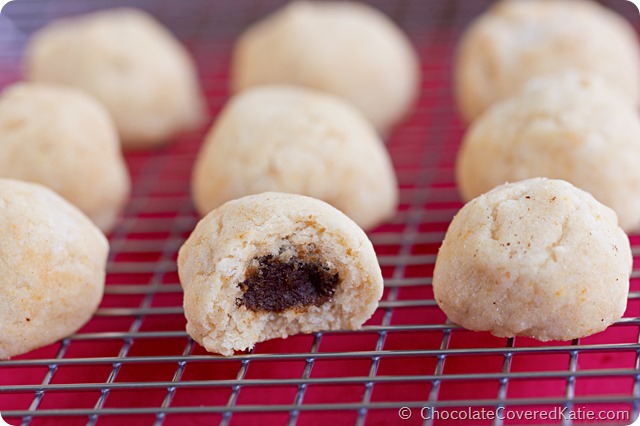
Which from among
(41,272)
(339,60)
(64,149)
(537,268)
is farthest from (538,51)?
(41,272)

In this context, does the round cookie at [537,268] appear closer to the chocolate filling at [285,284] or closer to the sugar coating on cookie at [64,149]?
the chocolate filling at [285,284]

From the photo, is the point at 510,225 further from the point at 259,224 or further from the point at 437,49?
the point at 437,49

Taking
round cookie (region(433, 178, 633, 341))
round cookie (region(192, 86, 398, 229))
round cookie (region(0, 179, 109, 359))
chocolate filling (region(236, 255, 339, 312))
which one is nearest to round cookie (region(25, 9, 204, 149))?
round cookie (region(192, 86, 398, 229))

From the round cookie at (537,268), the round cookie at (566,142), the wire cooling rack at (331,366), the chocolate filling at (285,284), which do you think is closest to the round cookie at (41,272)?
the wire cooling rack at (331,366)

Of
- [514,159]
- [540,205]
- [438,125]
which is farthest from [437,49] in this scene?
[540,205]

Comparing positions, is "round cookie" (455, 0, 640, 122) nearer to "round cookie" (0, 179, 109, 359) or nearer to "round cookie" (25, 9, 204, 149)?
"round cookie" (25, 9, 204, 149)

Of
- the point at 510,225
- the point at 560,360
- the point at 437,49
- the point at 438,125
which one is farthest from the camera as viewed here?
the point at 437,49

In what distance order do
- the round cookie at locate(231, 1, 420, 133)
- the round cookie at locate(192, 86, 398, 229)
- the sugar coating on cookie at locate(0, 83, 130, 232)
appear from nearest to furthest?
the round cookie at locate(192, 86, 398, 229) < the sugar coating on cookie at locate(0, 83, 130, 232) < the round cookie at locate(231, 1, 420, 133)
